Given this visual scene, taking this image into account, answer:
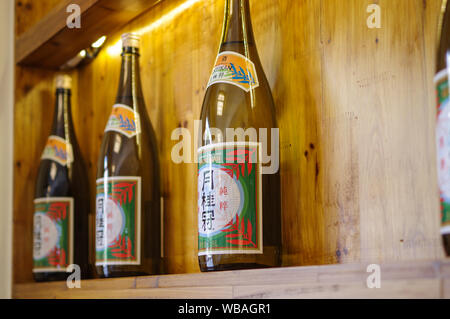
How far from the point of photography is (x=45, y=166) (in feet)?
4.23

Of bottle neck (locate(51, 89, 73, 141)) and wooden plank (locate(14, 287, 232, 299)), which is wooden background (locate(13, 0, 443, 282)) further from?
bottle neck (locate(51, 89, 73, 141))

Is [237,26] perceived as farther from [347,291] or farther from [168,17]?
[347,291]

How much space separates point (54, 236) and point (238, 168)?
53 cm

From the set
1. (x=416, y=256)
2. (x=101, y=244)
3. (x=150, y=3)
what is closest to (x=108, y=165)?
(x=101, y=244)

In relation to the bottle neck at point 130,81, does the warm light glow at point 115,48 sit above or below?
above

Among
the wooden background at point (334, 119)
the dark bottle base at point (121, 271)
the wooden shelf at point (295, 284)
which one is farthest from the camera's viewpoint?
the dark bottle base at point (121, 271)

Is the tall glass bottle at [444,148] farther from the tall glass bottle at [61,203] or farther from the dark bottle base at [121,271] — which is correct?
the tall glass bottle at [61,203]

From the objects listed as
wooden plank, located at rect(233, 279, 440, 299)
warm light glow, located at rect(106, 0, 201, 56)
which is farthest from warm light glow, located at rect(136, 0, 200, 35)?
wooden plank, located at rect(233, 279, 440, 299)

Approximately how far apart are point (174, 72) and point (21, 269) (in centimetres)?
55

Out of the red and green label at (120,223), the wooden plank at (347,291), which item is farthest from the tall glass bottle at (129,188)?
the wooden plank at (347,291)

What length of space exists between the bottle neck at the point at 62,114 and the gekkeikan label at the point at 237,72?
53cm

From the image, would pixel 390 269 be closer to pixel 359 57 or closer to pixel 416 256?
pixel 416 256

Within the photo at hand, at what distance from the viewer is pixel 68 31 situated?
46.6 inches

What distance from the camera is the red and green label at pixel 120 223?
1014mm
